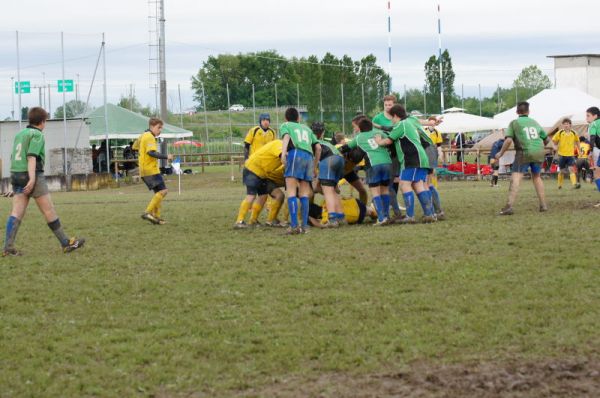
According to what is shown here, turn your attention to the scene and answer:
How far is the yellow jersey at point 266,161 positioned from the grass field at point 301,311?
4.76 ft

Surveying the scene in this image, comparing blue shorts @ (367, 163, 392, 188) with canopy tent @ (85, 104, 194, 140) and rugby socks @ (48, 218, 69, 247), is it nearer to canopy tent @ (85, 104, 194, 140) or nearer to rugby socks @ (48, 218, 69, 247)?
rugby socks @ (48, 218, 69, 247)

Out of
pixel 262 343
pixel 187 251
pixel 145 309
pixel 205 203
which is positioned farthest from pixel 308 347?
→ pixel 205 203

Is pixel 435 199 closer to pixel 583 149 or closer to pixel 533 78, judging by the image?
pixel 583 149

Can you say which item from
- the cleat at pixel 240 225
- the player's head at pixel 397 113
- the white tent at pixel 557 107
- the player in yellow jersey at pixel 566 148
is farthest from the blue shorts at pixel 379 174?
the white tent at pixel 557 107

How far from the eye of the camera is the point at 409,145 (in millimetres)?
16031

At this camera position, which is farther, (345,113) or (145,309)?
(345,113)

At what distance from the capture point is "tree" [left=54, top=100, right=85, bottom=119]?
149 ft

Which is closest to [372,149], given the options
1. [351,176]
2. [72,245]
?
[351,176]

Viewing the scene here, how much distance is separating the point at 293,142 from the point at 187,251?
264cm

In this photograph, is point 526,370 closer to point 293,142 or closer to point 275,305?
point 275,305

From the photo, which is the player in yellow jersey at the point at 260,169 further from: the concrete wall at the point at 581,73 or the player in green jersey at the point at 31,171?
the concrete wall at the point at 581,73

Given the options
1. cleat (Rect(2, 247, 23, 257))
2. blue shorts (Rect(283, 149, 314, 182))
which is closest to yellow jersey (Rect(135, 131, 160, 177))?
blue shorts (Rect(283, 149, 314, 182))

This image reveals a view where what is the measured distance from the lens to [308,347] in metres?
8.05

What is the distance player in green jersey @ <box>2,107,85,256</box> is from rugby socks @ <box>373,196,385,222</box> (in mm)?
5144
